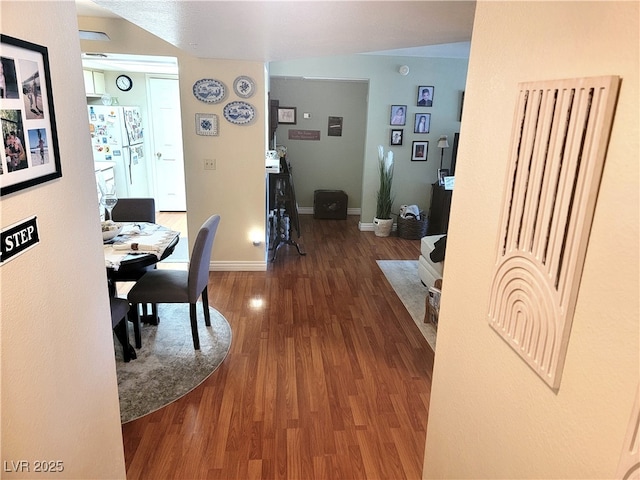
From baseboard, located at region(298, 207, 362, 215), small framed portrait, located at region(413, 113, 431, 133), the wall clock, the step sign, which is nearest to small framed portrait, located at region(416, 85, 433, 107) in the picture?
small framed portrait, located at region(413, 113, 431, 133)

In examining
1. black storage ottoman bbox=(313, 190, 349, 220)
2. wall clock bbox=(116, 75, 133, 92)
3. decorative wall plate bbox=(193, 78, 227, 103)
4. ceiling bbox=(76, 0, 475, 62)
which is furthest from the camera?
black storage ottoman bbox=(313, 190, 349, 220)

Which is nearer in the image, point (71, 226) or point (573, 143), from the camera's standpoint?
point (573, 143)

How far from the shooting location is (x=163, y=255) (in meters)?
2.95

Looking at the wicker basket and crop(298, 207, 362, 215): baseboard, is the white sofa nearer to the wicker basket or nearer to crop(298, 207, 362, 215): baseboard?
the wicker basket

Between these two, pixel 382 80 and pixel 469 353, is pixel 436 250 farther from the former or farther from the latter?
pixel 382 80

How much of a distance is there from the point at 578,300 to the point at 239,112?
3.88 m

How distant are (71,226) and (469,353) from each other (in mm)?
1289

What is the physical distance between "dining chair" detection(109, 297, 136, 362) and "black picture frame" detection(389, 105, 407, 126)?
4.44 metres

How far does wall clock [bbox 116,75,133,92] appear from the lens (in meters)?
6.42

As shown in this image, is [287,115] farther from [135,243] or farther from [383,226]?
[135,243]

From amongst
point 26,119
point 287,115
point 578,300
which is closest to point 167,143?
point 287,115

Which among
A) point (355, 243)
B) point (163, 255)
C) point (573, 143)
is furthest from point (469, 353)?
point (355, 243)

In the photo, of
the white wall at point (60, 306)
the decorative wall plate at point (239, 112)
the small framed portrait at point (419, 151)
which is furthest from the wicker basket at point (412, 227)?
the white wall at point (60, 306)

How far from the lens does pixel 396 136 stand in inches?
240
